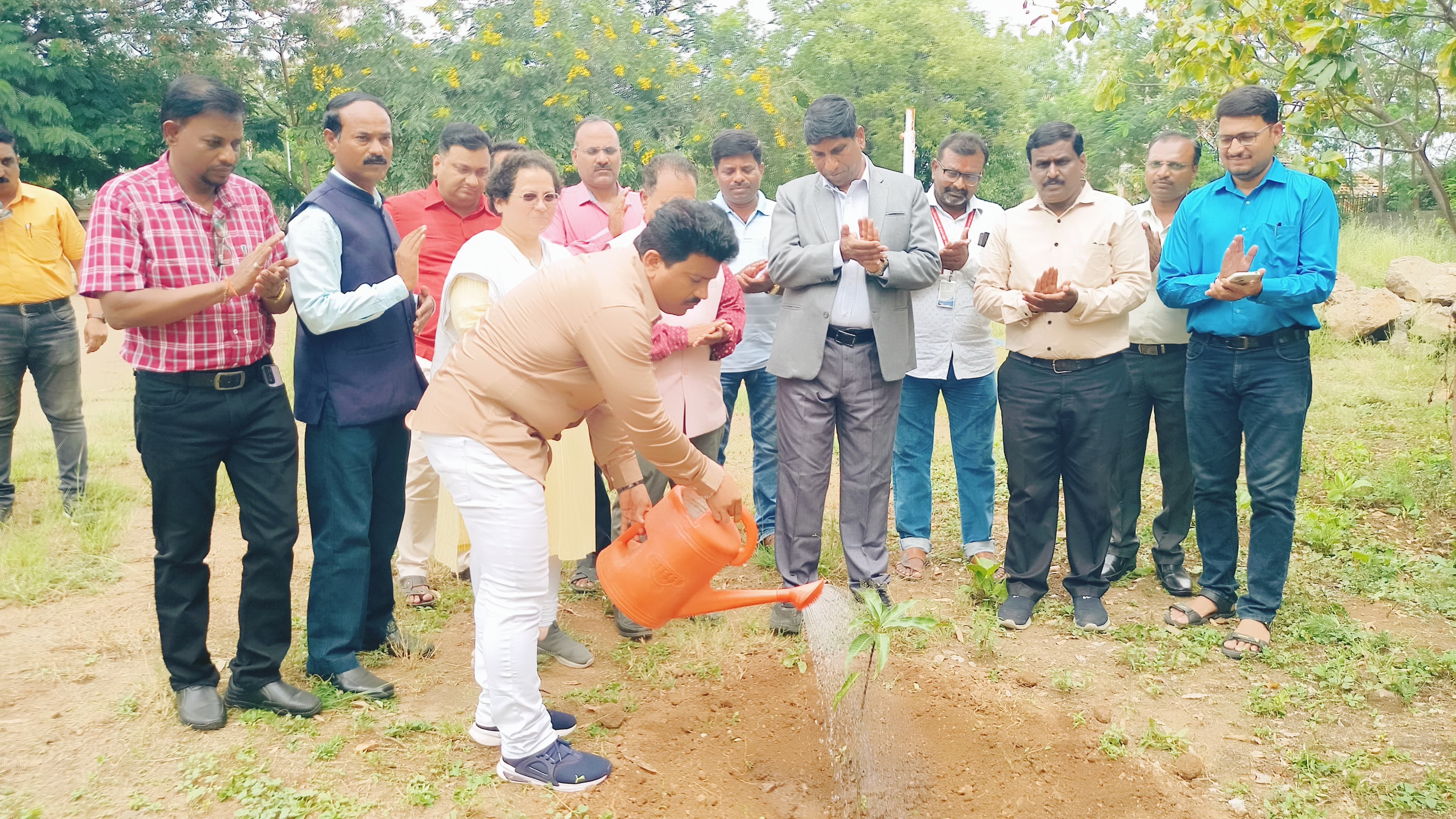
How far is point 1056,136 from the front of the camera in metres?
4.39

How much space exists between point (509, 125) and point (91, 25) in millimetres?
8469

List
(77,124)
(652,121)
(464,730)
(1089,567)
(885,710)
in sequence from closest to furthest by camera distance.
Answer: (464,730)
(885,710)
(1089,567)
(652,121)
(77,124)

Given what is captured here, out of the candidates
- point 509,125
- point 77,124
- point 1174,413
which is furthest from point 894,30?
point 1174,413

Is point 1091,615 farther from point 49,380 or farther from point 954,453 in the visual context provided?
point 49,380

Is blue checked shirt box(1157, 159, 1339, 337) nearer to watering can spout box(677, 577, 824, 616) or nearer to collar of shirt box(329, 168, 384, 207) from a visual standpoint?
watering can spout box(677, 577, 824, 616)

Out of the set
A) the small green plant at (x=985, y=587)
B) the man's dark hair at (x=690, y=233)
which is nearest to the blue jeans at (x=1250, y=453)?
the small green plant at (x=985, y=587)

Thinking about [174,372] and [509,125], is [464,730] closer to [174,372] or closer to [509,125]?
[174,372]

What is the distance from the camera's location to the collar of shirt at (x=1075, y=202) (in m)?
4.45

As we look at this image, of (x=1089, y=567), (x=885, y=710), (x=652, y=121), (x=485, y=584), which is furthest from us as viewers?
(x=652, y=121)

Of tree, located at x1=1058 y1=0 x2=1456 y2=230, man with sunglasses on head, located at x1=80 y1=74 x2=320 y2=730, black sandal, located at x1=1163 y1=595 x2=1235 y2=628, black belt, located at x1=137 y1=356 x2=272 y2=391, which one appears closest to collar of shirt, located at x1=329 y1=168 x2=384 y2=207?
Result: man with sunglasses on head, located at x1=80 y1=74 x2=320 y2=730

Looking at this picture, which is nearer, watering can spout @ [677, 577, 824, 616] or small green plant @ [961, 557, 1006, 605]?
watering can spout @ [677, 577, 824, 616]

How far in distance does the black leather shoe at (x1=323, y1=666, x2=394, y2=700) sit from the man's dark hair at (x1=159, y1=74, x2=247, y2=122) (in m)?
1.92

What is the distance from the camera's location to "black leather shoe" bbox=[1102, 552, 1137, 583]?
5.06 meters

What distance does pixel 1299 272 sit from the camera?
13.8ft
